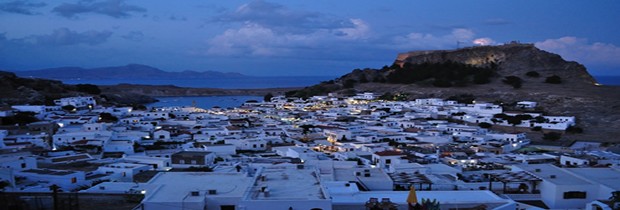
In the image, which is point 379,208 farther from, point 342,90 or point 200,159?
point 342,90

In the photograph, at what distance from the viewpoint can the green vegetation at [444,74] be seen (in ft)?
200

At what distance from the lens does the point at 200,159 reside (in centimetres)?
1636

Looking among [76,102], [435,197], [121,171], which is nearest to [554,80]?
[76,102]

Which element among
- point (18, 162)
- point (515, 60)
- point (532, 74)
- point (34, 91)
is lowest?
point (18, 162)

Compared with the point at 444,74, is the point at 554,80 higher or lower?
lower

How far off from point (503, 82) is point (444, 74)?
8391 mm

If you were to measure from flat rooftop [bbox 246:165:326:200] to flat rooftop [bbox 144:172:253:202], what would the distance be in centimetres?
35

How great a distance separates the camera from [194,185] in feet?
26.7

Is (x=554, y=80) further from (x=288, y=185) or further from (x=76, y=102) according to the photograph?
(x=288, y=185)

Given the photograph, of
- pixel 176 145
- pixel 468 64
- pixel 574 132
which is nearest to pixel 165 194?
pixel 176 145

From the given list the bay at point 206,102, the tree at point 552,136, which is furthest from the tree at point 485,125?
the bay at point 206,102

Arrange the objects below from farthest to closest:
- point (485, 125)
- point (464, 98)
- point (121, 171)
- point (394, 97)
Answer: point (394, 97) < point (464, 98) < point (485, 125) < point (121, 171)

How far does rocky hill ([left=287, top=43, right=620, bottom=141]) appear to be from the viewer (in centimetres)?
4194

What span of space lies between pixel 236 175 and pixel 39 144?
54.5ft
